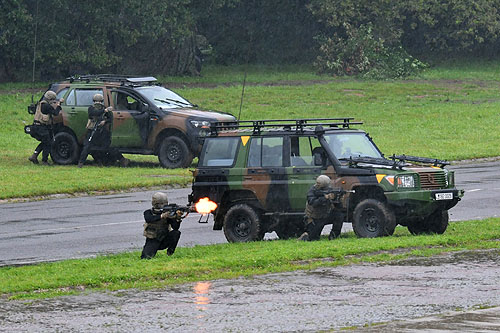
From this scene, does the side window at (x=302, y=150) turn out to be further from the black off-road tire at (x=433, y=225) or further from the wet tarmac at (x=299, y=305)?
the wet tarmac at (x=299, y=305)

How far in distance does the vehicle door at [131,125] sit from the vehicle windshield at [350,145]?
12.1 m

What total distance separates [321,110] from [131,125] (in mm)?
15589

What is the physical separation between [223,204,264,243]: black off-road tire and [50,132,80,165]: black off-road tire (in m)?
13.4

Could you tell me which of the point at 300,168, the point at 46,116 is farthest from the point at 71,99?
the point at 300,168

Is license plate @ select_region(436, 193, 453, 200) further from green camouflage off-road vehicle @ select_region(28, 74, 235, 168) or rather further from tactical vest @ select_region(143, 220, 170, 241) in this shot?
green camouflage off-road vehicle @ select_region(28, 74, 235, 168)

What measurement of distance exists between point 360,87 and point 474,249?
33.4 m

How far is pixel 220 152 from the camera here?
1817 cm

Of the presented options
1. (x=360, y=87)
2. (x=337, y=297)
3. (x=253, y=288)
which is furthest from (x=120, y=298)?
(x=360, y=87)

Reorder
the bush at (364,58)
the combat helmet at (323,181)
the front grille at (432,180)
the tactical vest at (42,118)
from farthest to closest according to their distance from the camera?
1. the bush at (364,58)
2. the tactical vest at (42,118)
3. the front grille at (432,180)
4. the combat helmet at (323,181)

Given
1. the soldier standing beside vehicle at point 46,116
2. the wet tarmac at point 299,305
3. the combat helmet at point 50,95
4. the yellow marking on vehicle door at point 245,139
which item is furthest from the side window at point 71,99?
the wet tarmac at point 299,305

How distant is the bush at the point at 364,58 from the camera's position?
2096 inches


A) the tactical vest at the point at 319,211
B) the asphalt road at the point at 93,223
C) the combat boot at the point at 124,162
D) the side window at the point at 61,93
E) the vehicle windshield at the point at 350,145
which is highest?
the side window at the point at 61,93

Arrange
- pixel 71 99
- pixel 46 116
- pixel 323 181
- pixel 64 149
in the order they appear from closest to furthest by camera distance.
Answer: pixel 323 181
pixel 46 116
pixel 71 99
pixel 64 149

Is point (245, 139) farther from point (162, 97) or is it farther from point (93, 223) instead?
point (162, 97)
